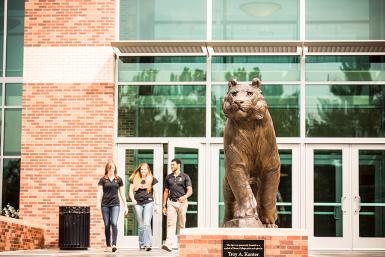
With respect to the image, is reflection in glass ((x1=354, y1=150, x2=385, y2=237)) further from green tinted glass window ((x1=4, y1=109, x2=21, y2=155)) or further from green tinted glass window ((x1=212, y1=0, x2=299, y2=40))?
green tinted glass window ((x1=4, y1=109, x2=21, y2=155))

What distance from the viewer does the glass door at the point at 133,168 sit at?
671 inches

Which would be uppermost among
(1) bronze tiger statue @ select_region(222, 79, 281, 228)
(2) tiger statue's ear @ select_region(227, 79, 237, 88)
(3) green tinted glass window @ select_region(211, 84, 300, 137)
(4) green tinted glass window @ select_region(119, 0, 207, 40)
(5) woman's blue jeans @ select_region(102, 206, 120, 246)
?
(4) green tinted glass window @ select_region(119, 0, 207, 40)

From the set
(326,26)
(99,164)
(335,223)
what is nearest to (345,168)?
(335,223)

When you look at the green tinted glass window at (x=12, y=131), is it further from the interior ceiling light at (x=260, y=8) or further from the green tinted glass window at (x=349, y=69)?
the green tinted glass window at (x=349, y=69)

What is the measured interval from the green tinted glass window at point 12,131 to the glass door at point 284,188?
5.03 m

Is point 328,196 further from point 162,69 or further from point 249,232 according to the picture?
point 249,232

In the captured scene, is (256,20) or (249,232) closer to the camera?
(249,232)

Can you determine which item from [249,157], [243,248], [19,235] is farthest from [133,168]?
[243,248]

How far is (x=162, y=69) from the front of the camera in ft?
57.8

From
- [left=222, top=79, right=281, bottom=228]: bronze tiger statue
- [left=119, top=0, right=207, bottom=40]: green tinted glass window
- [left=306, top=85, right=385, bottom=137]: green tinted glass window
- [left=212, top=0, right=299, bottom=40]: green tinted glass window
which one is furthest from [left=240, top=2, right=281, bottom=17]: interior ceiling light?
[left=222, top=79, right=281, bottom=228]: bronze tiger statue

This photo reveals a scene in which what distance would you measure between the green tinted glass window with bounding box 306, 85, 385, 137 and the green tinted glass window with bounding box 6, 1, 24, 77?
7028mm

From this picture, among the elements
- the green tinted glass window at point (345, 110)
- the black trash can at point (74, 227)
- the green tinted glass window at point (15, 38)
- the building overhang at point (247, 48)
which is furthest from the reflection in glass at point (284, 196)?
the green tinted glass window at point (15, 38)

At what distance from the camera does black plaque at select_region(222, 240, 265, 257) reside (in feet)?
28.7

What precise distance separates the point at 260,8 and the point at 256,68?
53.5 inches
